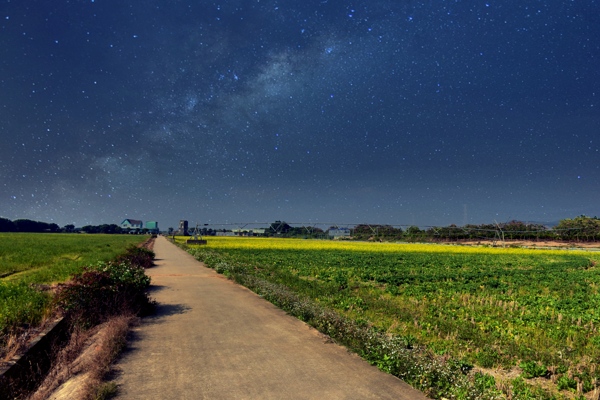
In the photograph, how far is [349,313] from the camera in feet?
35.4

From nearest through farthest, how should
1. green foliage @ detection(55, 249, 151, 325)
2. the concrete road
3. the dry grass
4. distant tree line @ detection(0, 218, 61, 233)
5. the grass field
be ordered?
the dry grass
the concrete road
the grass field
green foliage @ detection(55, 249, 151, 325)
distant tree line @ detection(0, 218, 61, 233)

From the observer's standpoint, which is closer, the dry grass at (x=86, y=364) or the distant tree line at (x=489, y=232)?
the dry grass at (x=86, y=364)

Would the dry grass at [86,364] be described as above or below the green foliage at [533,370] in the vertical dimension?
above

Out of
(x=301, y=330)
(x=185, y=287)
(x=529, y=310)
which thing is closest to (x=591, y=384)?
(x=301, y=330)

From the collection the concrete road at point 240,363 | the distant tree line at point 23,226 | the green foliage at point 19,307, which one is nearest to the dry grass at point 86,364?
the concrete road at point 240,363

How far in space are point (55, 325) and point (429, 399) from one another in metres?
7.60

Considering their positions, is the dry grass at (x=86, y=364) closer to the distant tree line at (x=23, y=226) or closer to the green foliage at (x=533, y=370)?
the green foliage at (x=533, y=370)

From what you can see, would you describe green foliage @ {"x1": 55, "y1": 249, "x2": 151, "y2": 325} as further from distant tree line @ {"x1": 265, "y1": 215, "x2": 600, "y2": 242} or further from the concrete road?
distant tree line @ {"x1": 265, "y1": 215, "x2": 600, "y2": 242}

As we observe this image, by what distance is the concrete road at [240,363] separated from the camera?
5.32 metres

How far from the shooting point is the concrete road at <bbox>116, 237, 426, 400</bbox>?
5320 mm

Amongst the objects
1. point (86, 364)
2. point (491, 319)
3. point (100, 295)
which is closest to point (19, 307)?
point (100, 295)

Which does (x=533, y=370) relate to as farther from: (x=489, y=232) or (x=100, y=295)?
(x=489, y=232)

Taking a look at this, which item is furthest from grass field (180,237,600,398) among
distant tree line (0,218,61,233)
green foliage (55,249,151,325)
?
distant tree line (0,218,61,233)

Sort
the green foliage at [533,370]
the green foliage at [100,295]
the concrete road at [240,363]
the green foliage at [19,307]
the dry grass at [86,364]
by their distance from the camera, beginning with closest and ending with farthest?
1. the dry grass at [86,364]
2. the concrete road at [240,363]
3. the green foliage at [533,370]
4. the green foliage at [19,307]
5. the green foliage at [100,295]
